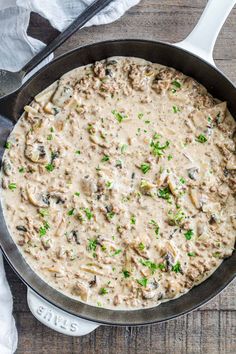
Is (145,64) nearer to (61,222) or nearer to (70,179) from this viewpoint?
(70,179)

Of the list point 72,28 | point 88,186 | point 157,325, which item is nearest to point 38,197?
point 88,186

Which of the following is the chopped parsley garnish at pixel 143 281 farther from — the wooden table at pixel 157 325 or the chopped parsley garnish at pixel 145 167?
the chopped parsley garnish at pixel 145 167

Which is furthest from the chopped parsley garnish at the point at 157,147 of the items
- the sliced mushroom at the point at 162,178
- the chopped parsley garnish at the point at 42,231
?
the chopped parsley garnish at the point at 42,231

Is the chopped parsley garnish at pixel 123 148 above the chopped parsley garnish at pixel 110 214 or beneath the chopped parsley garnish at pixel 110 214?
above

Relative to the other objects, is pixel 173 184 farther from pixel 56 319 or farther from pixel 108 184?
pixel 56 319

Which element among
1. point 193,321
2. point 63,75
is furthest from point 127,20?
point 193,321

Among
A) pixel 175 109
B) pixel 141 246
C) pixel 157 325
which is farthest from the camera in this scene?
pixel 157 325
